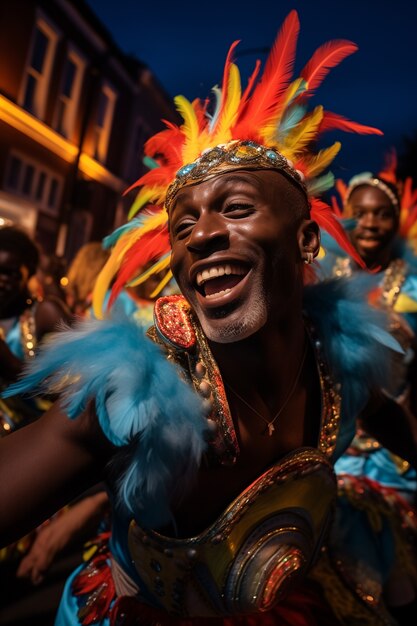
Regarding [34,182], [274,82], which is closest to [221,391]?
[274,82]

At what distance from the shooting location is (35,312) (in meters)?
3.05

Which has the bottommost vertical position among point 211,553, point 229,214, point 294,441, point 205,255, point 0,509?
point 211,553

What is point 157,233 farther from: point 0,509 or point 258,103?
point 0,509

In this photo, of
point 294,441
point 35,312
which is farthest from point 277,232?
point 35,312

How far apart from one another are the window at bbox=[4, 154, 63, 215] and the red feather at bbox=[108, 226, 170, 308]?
971 cm

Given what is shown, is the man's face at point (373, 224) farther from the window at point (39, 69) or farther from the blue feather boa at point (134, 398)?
the window at point (39, 69)

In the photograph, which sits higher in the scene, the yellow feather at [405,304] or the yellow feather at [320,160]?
the yellow feather at [320,160]

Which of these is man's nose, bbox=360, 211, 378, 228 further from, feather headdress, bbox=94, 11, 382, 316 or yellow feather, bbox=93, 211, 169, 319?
yellow feather, bbox=93, 211, 169, 319

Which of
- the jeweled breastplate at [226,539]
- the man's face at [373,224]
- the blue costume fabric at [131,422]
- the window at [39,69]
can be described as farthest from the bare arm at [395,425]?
the window at [39,69]

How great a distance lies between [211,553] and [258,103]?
1.20 meters

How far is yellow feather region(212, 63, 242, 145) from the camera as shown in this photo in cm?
147

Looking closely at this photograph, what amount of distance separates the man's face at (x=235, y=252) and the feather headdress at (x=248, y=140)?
65 millimetres

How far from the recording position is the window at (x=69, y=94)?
11961 mm

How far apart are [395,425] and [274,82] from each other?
116 cm
